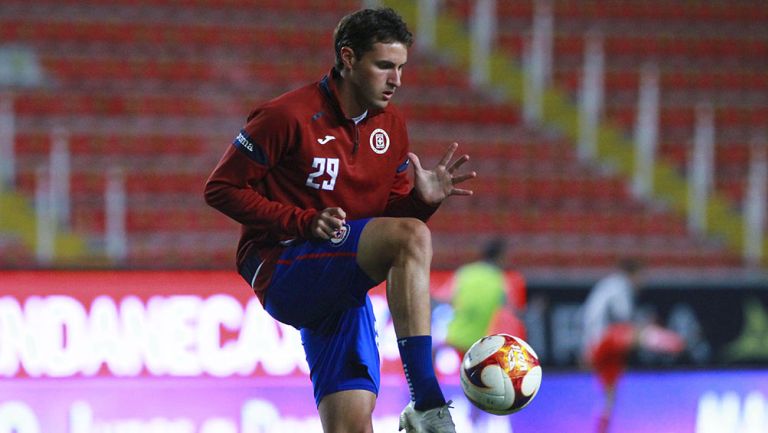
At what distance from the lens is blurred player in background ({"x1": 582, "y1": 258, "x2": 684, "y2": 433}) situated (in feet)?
34.4

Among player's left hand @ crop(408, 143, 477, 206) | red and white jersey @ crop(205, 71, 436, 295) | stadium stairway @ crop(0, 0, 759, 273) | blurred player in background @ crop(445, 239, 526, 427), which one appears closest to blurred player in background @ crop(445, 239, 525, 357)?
blurred player in background @ crop(445, 239, 526, 427)

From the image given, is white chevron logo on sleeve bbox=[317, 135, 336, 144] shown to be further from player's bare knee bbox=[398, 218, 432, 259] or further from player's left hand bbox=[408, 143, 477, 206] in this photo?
player's bare knee bbox=[398, 218, 432, 259]

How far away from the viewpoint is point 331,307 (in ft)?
15.5

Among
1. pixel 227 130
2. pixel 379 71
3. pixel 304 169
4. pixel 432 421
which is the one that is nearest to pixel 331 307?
pixel 304 169

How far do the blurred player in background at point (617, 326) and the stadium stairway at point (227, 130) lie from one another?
1.78 m

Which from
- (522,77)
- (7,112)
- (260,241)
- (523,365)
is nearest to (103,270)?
(7,112)

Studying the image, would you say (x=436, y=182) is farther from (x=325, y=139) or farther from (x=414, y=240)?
(x=414, y=240)

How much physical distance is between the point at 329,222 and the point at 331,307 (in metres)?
0.41

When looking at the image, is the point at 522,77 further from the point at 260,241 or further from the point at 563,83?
the point at 260,241

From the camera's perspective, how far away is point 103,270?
900 centimetres

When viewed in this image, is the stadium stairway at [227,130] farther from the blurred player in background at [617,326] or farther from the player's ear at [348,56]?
the player's ear at [348,56]

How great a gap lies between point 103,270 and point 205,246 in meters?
2.97

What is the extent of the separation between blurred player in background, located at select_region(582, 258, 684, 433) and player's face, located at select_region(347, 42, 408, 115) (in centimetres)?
594

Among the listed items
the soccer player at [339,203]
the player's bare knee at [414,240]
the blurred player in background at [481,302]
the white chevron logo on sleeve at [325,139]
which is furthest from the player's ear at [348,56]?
the blurred player in background at [481,302]
